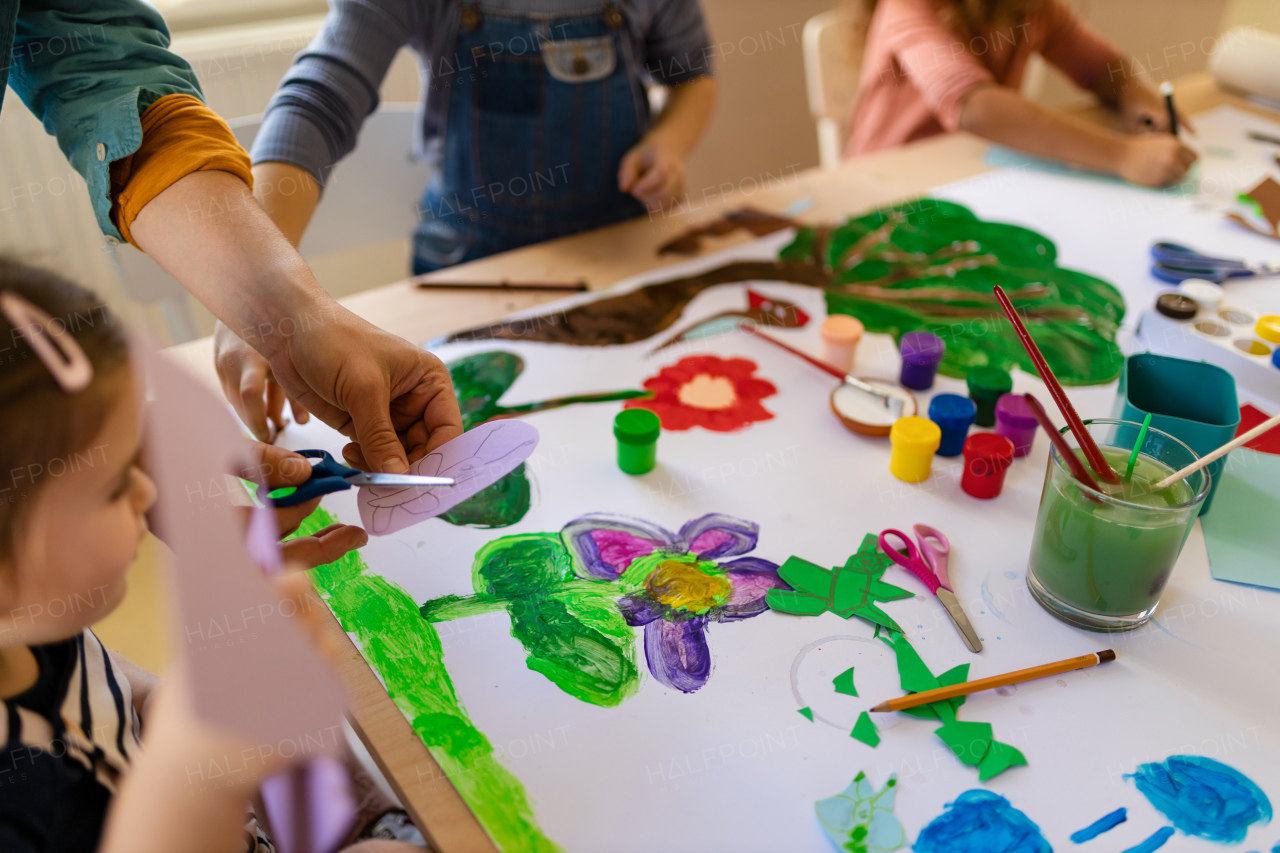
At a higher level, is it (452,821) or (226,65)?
(226,65)

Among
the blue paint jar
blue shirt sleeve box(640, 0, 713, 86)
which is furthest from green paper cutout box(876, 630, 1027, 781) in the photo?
blue shirt sleeve box(640, 0, 713, 86)

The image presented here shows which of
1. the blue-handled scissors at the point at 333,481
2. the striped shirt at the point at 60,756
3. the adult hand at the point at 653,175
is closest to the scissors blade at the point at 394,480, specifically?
the blue-handled scissors at the point at 333,481

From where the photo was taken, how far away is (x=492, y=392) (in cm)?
93

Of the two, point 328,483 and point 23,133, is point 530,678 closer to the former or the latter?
point 328,483

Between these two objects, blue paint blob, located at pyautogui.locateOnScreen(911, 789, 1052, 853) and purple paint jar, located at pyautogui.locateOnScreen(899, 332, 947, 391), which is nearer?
blue paint blob, located at pyautogui.locateOnScreen(911, 789, 1052, 853)

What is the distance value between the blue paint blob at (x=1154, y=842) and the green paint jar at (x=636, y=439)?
18.3 inches

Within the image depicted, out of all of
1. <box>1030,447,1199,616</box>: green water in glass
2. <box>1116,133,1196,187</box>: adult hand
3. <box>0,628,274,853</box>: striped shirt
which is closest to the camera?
<box>0,628,274,853</box>: striped shirt

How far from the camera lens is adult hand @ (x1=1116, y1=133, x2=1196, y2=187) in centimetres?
134

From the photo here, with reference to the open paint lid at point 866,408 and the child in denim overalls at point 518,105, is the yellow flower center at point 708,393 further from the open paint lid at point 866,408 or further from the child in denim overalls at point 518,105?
the child in denim overalls at point 518,105

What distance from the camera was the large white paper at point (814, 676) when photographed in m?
0.56

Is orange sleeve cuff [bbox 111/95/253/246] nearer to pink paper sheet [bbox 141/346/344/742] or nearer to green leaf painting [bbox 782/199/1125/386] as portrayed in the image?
pink paper sheet [bbox 141/346/344/742]

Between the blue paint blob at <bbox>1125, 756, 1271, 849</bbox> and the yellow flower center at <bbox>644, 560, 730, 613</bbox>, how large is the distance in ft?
1.00

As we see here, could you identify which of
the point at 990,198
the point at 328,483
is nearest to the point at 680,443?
the point at 328,483

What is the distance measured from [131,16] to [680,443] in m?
0.65
